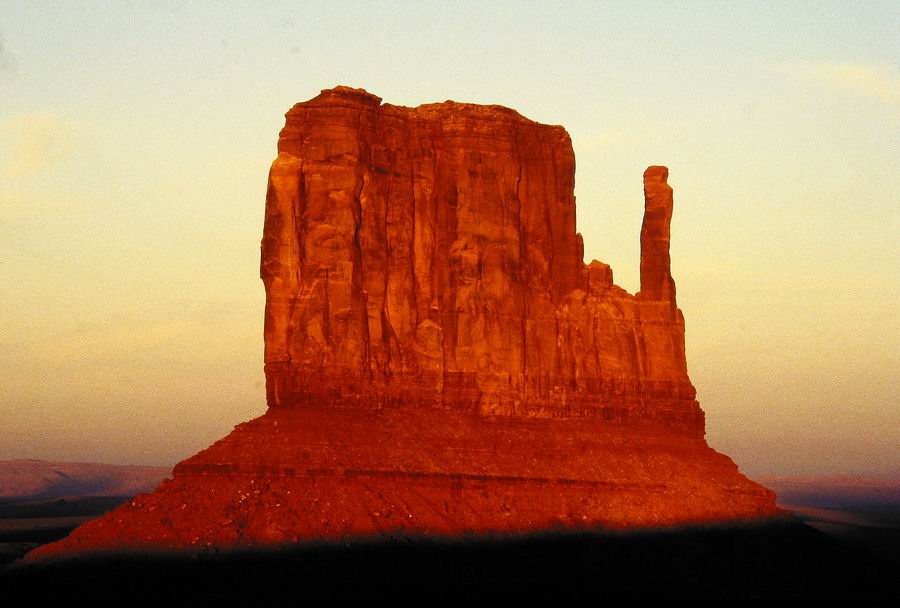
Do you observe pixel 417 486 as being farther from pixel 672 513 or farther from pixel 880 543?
pixel 880 543

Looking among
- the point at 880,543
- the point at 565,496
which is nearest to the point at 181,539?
the point at 565,496

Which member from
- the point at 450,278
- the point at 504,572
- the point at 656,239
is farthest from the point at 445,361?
the point at 656,239

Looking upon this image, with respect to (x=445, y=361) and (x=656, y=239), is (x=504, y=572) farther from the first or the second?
(x=656, y=239)

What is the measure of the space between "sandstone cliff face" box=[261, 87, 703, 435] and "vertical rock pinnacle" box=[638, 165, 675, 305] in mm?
82

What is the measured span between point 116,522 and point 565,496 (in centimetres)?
2212

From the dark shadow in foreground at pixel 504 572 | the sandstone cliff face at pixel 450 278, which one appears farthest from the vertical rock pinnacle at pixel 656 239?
the dark shadow in foreground at pixel 504 572

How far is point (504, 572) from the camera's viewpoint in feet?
279

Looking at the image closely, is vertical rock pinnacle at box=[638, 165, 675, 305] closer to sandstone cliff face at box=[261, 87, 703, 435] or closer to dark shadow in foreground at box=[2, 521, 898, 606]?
sandstone cliff face at box=[261, 87, 703, 435]

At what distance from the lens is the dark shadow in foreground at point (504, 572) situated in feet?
256

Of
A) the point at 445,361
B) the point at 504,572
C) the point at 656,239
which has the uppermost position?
the point at 656,239

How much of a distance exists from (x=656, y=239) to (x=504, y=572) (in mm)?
26288

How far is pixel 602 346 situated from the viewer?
4008 inches

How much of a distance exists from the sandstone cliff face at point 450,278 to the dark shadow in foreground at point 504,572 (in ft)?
32.2

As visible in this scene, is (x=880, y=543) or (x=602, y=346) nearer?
(x=602, y=346)
